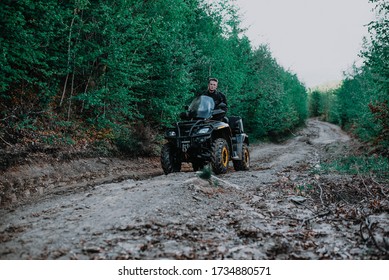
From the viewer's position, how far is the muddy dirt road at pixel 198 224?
10.3 ft

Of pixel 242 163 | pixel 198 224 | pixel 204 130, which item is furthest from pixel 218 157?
pixel 198 224

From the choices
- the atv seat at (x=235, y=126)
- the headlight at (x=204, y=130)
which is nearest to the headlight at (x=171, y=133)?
the headlight at (x=204, y=130)

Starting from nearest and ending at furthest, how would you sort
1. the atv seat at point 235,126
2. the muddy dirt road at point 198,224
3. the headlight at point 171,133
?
the muddy dirt road at point 198,224 → the headlight at point 171,133 → the atv seat at point 235,126

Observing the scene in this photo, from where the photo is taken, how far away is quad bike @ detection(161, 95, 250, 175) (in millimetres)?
7844

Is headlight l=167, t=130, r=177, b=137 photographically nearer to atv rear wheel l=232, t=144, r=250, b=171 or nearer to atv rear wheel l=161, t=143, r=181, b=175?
atv rear wheel l=161, t=143, r=181, b=175

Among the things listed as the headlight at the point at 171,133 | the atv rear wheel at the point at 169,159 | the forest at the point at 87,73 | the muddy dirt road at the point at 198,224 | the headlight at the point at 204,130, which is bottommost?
the muddy dirt road at the point at 198,224

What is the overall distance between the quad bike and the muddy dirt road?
1713 millimetres

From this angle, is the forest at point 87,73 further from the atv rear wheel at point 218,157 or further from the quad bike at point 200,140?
the atv rear wheel at point 218,157

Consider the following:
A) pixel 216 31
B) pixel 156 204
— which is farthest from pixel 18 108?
pixel 216 31

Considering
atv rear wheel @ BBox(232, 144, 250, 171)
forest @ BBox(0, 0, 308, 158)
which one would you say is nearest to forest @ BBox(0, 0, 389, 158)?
forest @ BBox(0, 0, 308, 158)

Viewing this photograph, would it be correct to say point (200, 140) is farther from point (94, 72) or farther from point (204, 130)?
point (94, 72)

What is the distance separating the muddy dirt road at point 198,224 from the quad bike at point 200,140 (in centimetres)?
171

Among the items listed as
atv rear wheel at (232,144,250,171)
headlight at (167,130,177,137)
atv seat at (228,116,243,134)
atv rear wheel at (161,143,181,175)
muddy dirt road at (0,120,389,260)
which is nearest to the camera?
muddy dirt road at (0,120,389,260)
